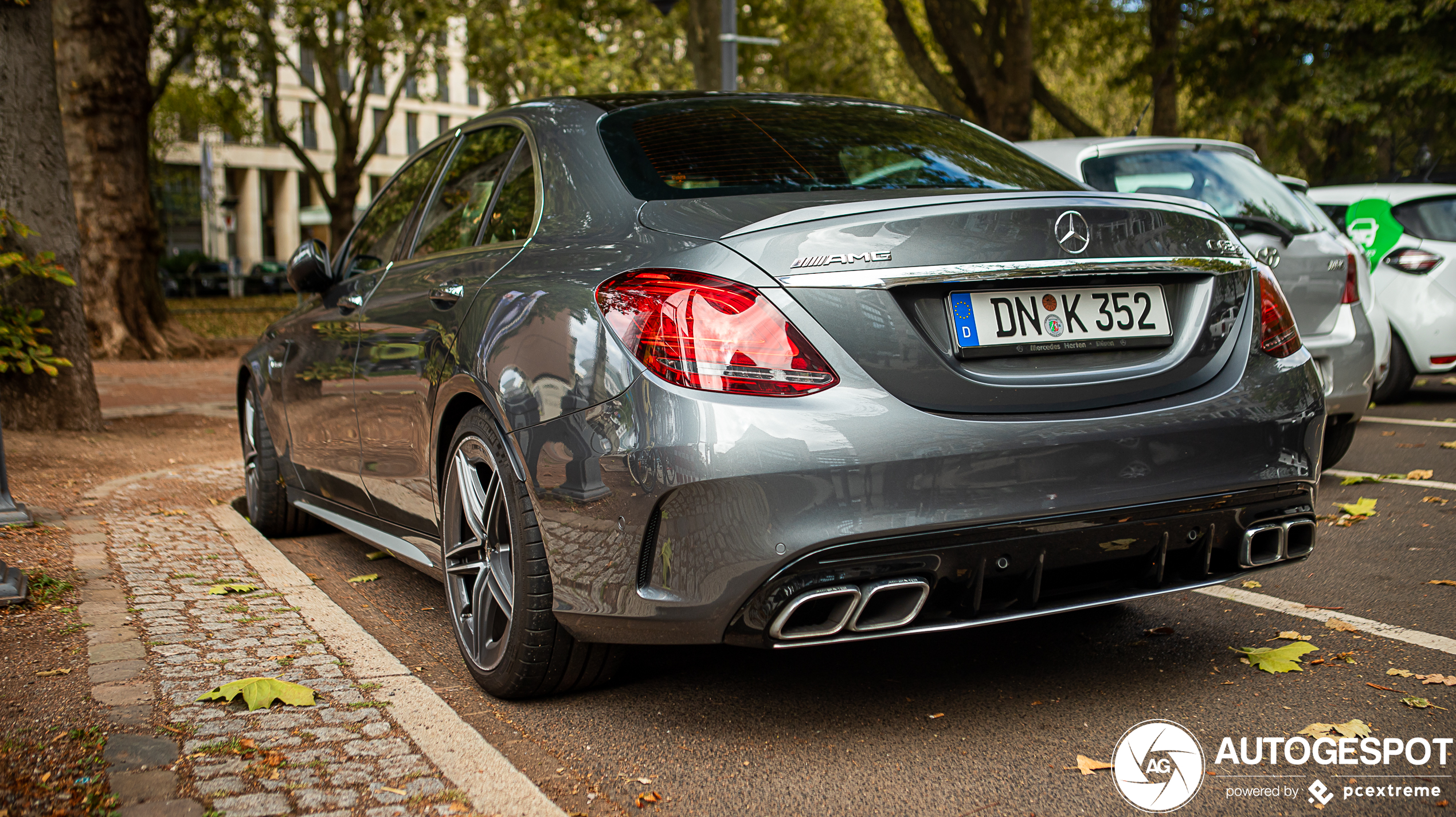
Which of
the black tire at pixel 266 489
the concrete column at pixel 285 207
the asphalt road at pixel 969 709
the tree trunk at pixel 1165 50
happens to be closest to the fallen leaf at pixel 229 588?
the asphalt road at pixel 969 709

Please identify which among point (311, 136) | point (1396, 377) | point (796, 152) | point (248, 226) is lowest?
point (1396, 377)

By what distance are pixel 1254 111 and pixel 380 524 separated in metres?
22.6

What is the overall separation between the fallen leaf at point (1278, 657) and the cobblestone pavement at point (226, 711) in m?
2.16

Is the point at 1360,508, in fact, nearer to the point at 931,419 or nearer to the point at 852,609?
the point at 931,419

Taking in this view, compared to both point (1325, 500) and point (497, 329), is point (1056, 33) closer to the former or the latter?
point (1325, 500)

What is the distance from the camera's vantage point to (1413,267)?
30.5 feet

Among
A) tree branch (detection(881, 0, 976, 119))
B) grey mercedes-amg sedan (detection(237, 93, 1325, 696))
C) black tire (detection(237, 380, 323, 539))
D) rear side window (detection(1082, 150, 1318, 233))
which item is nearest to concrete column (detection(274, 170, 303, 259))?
tree branch (detection(881, 0, 976, 119))

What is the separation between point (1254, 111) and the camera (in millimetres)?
23469

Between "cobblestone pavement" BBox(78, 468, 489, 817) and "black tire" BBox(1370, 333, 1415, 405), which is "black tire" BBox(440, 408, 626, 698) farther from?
"black tire" BBox(1370, 333, 1415, 405)

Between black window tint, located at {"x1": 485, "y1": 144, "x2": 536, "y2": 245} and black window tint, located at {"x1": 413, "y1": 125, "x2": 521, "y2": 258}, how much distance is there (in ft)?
0.27

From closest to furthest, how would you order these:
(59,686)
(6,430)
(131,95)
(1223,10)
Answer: (59,686), (6,430), (131,95), (1223,10)

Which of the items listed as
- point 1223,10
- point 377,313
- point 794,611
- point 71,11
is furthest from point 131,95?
point 1223,10

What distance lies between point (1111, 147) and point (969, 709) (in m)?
4.29

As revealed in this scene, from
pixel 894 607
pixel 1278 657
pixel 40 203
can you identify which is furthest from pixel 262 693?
pixel 40 203
